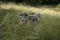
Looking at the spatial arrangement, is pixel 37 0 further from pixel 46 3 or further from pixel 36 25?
pixel 36 25

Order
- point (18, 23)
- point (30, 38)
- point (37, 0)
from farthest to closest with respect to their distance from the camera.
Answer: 1. point (37, 0)
2. point (18, 23)
3. point (30, 38)

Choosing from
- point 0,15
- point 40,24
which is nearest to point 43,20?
point 40,24

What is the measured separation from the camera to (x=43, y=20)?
43.3 feet

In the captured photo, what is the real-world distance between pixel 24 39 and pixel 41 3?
45.9ft

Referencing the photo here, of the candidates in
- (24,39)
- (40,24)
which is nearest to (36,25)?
(40,24)

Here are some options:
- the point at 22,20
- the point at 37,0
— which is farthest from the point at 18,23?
the point at 37,0

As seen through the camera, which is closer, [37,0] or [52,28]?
[52,28]

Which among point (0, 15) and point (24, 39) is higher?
point (0, 15)

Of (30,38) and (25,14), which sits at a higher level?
(25,14)

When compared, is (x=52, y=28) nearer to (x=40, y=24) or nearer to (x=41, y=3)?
(x=40, y=24)

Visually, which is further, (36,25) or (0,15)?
(0,15)

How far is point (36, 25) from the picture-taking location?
12.9 metres

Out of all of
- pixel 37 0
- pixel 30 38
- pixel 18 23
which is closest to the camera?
pixel 30 38

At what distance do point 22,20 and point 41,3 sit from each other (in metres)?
12.9
